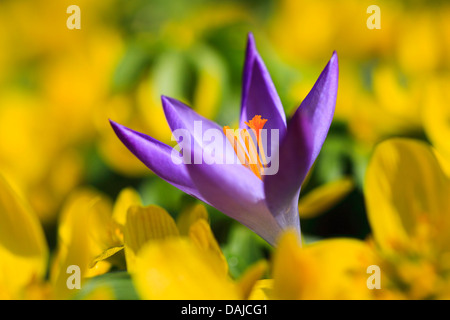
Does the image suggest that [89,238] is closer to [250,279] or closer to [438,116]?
[250,279]

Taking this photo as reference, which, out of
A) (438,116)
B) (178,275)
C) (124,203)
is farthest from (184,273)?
(438,116)

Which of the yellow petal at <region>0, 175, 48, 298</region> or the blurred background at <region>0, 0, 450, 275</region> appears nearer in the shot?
the yellow petal at <region>0, 175, 48, 298</region>

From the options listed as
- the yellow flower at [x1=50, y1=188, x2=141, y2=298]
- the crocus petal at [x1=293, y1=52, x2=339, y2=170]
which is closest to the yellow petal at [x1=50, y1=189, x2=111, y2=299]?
the yellow flower at [x1=50, y1=188, x2=141, y2=298]

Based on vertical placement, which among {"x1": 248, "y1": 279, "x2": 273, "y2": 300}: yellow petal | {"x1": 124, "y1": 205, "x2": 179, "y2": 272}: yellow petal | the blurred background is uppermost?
the blurred background

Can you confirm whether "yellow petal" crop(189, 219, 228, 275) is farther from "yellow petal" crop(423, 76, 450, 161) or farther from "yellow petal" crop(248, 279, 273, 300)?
"yellow petal" crop(423, 76, 450, 161)

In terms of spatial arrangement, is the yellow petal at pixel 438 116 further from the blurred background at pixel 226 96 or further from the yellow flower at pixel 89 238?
the yellow flower at pixel 89 238

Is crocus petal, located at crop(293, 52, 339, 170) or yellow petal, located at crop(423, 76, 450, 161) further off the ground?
yellow petal, located at crop(423, 76, 450, 161)

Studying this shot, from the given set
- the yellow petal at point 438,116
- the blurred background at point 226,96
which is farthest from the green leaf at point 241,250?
the yellow petal at point 438,116
